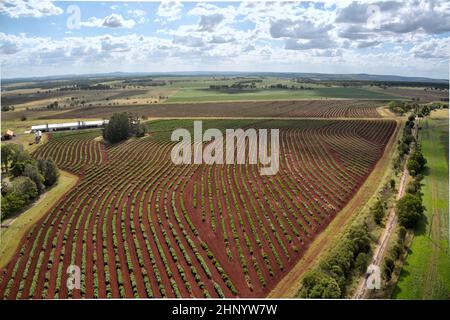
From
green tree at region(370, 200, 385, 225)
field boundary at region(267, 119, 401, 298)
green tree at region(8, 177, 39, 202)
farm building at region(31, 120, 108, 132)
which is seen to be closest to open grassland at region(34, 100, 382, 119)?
farm building at region(31, 120, 108, 132)

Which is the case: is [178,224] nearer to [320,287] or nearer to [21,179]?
[320,287]

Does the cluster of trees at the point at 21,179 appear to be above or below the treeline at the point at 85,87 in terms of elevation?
below

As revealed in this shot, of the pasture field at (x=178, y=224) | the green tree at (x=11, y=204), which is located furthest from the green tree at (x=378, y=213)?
the green tree at (x=11, y=204)

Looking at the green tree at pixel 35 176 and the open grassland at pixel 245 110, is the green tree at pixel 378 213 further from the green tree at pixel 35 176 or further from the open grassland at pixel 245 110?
the open grassland at pixel 245 110

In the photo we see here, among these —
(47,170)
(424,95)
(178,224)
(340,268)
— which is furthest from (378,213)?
(424,95)

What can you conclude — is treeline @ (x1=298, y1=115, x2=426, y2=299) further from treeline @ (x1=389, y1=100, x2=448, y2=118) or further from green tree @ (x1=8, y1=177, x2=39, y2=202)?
treeline @ (x1=389, y1=100, x2=448, y2=118)

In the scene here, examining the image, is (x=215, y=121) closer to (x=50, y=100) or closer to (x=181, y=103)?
(x=181, y=103)

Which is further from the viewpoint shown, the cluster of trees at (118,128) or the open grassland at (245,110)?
the open grassland at (245,110)

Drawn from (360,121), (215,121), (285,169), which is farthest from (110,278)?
(360,121)
